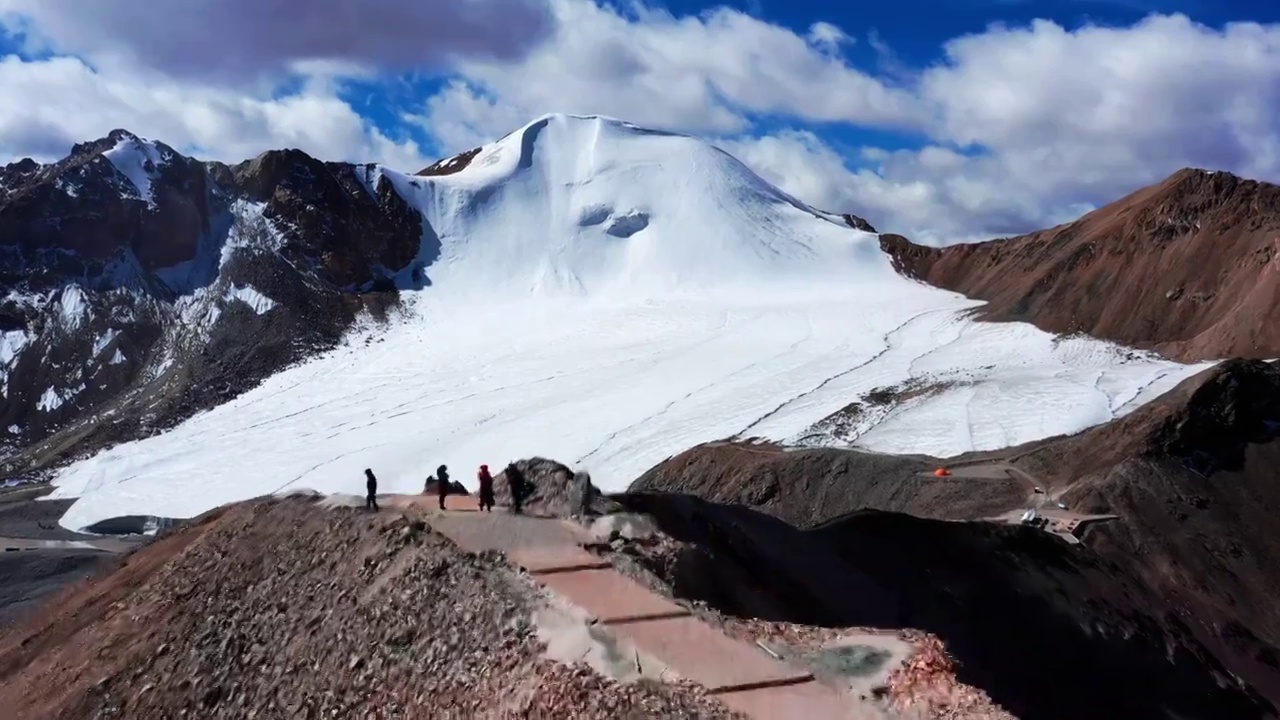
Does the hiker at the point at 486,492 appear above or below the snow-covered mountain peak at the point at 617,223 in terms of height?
below

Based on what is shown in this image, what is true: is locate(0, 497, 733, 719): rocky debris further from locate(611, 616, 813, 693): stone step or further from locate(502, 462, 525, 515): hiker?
locate(502, 462, 525, 515): hiker

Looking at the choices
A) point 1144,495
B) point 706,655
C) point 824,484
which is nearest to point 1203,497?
point 1144,495

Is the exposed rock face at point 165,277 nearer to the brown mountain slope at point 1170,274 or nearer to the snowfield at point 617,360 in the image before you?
the snowfield at point 617,360

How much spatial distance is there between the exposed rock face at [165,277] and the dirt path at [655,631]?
51567mm

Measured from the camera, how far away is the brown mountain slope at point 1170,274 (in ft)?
174

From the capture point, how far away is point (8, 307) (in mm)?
70625

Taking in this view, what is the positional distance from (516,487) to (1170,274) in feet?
186

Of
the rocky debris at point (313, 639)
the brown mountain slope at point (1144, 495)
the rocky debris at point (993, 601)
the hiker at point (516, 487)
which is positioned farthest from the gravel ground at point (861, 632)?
the brown mountain slope at point (1144, 495)

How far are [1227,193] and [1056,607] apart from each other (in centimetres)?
5192

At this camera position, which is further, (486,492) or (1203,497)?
(1203,497)

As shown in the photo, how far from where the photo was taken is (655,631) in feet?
39.8

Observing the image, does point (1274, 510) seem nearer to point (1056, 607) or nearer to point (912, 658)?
point (1056, 607)

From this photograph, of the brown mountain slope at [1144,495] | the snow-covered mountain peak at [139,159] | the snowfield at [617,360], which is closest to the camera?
the brown mountain slope at [1144,495]

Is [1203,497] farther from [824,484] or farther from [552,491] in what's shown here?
[552,491]
